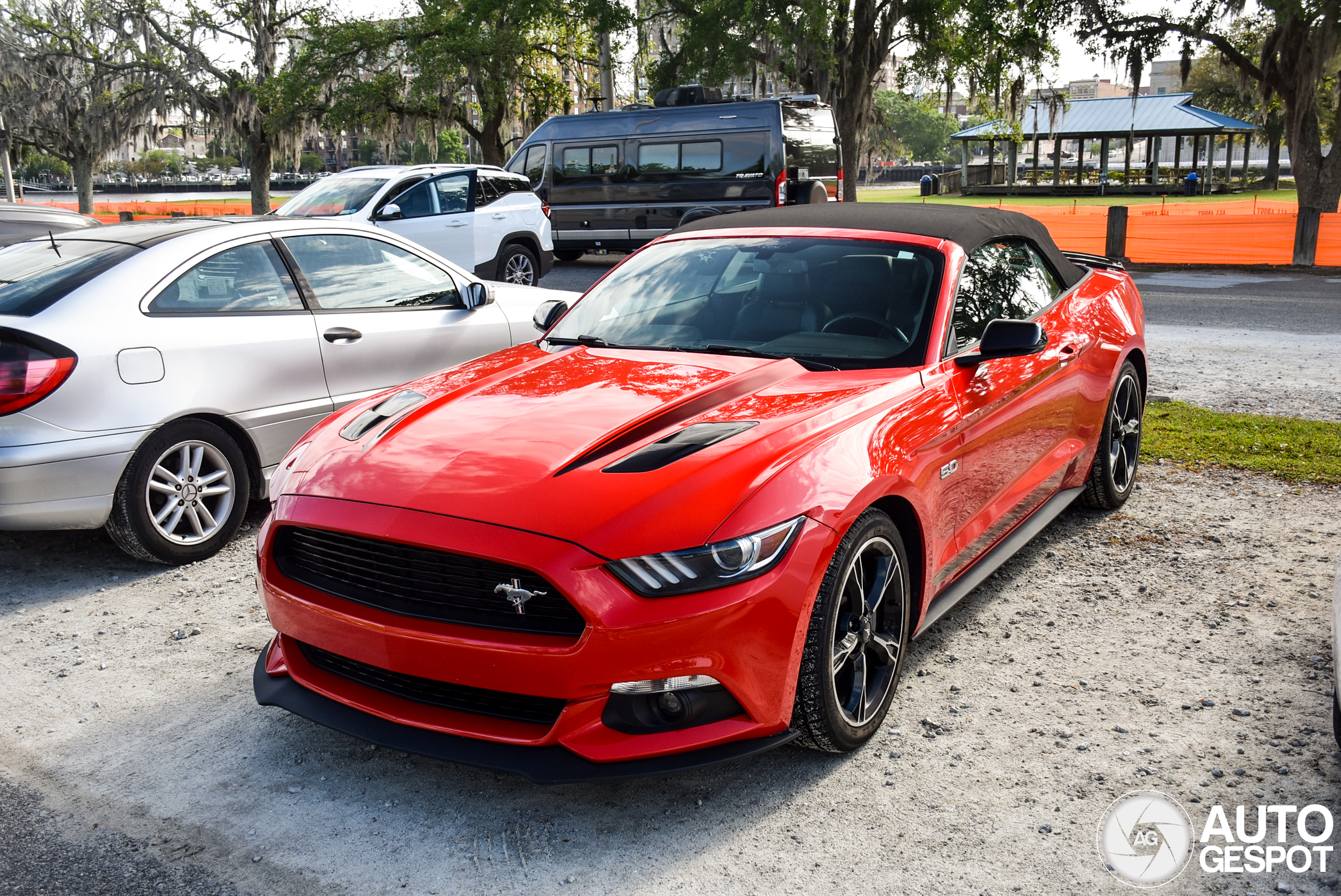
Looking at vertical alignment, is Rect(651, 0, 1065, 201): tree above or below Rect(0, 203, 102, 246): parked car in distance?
above

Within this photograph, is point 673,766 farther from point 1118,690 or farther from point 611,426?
point 1118,690

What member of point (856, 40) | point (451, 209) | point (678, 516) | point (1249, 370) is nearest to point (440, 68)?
point (856, 40)

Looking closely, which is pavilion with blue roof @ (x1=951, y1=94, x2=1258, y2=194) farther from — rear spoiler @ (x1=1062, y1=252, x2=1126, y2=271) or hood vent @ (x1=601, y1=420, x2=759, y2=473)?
hood vent @ (x1=601, y1=420, x2=759, y2=473)

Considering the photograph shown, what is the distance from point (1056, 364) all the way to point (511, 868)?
120 inches

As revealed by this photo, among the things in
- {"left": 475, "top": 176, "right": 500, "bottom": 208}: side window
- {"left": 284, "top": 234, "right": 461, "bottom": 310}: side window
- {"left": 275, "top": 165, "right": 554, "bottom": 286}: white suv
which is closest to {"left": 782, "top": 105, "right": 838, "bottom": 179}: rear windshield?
{"left": 275, "top": 165, "right": 554, "bottom": 286}: white suv

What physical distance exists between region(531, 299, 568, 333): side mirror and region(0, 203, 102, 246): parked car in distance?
7.41 metres

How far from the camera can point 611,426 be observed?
3.25m

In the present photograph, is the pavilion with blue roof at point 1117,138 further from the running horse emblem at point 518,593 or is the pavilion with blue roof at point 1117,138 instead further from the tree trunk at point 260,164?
the running horse emblem at point 518,593

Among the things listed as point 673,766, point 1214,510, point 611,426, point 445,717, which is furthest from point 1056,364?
point 445,717

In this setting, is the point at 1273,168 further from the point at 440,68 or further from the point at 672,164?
the point at 672,164

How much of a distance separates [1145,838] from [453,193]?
39.5 feet

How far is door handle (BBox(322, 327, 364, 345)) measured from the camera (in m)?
5.64

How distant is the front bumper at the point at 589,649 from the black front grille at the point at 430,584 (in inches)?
1.4

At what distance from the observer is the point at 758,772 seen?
326 centimetres
